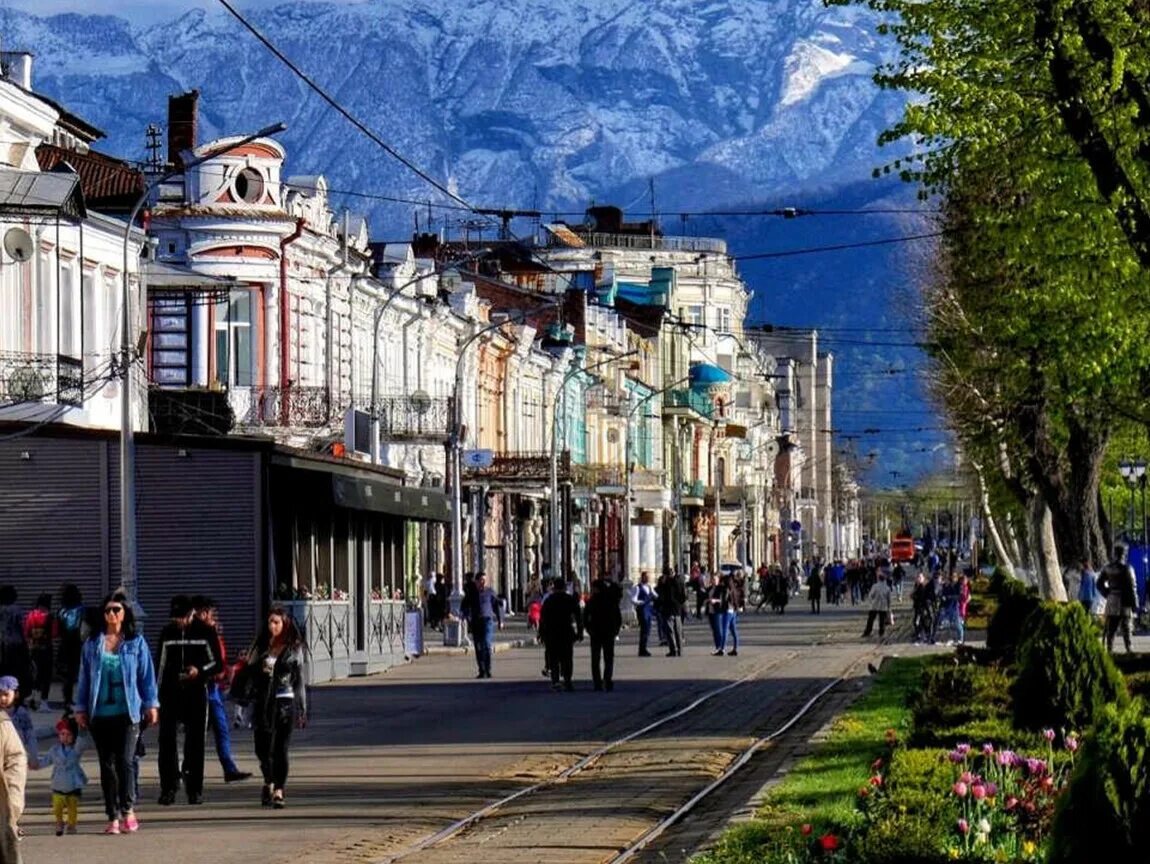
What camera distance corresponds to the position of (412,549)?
71.2 metres

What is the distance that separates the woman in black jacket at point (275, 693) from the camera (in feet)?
69.7

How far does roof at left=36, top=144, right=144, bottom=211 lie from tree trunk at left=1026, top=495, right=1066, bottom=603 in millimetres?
20579

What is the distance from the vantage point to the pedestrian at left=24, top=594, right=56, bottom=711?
35969mm

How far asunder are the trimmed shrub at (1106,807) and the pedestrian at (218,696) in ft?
43.8

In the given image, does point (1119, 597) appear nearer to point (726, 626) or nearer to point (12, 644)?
point (726, 626)

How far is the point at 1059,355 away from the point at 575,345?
60795 millimetres

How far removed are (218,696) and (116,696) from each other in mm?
2930

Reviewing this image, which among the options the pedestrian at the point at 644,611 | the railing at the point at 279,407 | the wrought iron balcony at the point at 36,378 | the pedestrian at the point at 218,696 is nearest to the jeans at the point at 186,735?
the pedestrian at the point at 218,696

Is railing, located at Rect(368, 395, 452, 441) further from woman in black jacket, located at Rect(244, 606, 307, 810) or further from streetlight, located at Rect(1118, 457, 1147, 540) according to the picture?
woman in black jacket, located at Rect(244, 606, 307, 810)

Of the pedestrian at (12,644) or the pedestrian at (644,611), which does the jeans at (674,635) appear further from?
the pedestrian at (12,644)

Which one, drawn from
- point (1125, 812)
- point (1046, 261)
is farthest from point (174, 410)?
point (1125, 812)

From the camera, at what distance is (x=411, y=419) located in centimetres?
6506

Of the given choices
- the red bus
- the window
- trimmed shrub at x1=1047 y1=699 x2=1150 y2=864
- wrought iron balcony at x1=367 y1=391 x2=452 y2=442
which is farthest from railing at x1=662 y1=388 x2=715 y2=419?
trimmed shrub at x1=1047 y1=699 x2=1150 y2=864

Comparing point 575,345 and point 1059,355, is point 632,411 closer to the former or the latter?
point 575,345
